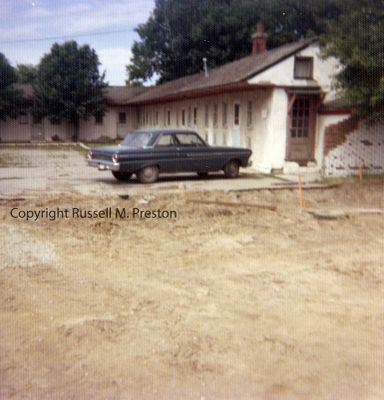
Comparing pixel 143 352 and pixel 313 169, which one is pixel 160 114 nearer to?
pixel 313 169

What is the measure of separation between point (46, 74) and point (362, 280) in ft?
121

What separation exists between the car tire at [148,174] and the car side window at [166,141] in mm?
666

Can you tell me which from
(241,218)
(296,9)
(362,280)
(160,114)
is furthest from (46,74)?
(362,280)

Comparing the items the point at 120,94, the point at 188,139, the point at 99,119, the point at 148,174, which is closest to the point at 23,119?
the point at 99,119

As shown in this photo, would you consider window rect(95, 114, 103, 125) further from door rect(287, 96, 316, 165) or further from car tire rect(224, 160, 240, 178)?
car tire rect(224, 160, 240, 178)

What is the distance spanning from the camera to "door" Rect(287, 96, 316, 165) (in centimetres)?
1870

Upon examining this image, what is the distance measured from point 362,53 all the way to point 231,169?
5000 millimetres

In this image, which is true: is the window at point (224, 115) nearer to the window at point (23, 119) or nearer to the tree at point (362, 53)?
the tree at point (362, 53)

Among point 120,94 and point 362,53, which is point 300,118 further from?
point 120,94

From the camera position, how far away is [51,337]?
15.8 ft

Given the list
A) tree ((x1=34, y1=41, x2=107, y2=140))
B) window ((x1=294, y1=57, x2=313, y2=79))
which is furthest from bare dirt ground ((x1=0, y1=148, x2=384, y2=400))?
tree ((x1=34, y1=41, x2=107, y2=140))

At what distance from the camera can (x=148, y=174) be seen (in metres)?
15.0

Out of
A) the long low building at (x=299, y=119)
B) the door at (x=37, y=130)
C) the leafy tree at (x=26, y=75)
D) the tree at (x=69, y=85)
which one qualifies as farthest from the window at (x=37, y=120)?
the leafy tree at (x=26, y=75)

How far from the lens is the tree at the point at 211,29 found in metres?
43.6
